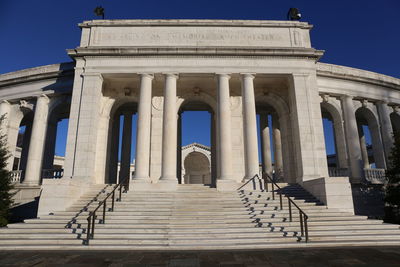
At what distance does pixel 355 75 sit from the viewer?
26.0 meters

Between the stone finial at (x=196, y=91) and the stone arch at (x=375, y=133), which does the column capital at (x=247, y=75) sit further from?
the stone arch at (x=375, y=133)

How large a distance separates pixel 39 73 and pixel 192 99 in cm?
1498

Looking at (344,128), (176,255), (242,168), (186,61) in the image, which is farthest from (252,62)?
(176,255)

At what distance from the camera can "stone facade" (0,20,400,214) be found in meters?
19.0

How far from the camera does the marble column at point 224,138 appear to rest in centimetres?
1781

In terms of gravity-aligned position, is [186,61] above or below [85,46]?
below

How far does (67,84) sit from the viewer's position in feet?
79.5

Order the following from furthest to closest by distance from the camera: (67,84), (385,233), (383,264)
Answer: (67,84) → (385,233) → (383,264)

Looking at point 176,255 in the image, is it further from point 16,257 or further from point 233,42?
point 233,42

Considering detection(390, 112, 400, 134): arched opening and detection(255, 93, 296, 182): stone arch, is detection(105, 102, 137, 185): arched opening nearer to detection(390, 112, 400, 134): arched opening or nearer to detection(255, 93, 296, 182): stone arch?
detection(255, 93, 296, 182): stone arch

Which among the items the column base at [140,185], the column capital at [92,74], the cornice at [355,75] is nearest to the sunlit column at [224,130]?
the column base at [140,185]

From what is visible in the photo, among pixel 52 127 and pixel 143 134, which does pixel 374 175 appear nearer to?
pixel 143 134

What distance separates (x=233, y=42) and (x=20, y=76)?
21193mm

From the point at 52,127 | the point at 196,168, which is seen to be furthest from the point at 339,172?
the point at 196,168
